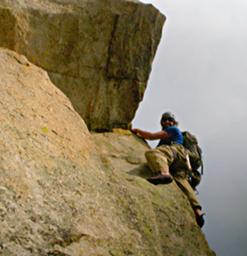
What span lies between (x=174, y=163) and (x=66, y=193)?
597 cm

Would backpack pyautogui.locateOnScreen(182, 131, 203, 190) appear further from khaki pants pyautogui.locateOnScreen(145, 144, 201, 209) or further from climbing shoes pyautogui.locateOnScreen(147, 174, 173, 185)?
climbing shoes pyautogui.locateOnScreen(147, 174, 173, 185)

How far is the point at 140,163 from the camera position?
14.5 metres

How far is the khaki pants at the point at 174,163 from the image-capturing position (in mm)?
14023

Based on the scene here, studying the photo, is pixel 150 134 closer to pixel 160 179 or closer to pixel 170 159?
pixel 170 159

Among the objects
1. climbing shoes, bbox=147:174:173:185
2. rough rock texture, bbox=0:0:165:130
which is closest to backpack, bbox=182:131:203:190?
rough rock texture, bbox=0:0:165:130

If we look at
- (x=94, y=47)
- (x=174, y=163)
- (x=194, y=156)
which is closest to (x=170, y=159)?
(x=174, y=163)

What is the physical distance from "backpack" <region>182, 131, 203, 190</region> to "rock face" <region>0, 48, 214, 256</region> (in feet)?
8.32

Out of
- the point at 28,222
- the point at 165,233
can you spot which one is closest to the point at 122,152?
the point at 165,233

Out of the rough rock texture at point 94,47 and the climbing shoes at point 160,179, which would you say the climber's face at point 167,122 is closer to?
the rough rock texture at point 94,47

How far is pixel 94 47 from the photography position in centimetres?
1669

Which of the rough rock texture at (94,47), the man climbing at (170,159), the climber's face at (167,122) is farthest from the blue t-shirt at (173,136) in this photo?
the rough rock texture at (94,47)

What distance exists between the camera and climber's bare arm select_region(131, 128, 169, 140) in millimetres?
16016

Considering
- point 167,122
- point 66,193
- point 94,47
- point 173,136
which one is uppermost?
point 94,47

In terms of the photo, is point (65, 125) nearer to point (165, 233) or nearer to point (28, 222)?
point (165, 233)
